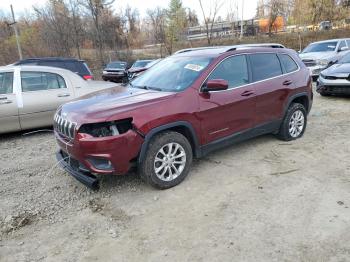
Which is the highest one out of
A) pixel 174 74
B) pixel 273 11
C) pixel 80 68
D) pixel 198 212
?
pixel 273 11

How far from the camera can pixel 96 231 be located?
3635mm

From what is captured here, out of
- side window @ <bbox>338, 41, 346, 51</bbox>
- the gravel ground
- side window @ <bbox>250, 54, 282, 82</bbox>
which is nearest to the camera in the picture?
the gravel ground

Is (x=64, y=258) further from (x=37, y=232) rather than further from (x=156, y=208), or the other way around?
(x=156, y=208)

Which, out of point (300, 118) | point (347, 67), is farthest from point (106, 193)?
point (347, 67)

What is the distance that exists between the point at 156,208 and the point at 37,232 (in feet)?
4.25

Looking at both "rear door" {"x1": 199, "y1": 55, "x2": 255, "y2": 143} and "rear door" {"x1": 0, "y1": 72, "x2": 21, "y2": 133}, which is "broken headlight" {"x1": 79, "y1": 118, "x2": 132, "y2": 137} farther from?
"rear door" {"x1": 0, "y1": 72, "x2": 21, "y2": 133}

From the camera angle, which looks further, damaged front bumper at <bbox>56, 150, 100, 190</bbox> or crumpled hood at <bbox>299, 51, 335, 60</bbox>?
crumpled hood at <bbox>299, 51, 335, 60</bbox>

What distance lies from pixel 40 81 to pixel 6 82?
2.10 ft

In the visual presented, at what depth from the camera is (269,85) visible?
5590 mm

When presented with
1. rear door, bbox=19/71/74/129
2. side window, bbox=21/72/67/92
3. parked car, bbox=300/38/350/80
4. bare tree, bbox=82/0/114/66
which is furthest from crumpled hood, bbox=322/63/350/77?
bare tree, bbox=82/0/114/66

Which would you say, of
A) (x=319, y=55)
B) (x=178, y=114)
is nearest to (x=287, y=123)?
(x=178, y=114)

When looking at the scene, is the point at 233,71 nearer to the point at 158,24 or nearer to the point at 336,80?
the point at 336,80

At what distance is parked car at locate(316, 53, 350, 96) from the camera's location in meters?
9.62

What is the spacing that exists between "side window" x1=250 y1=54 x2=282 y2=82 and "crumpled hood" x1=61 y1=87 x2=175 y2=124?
5.46ft
